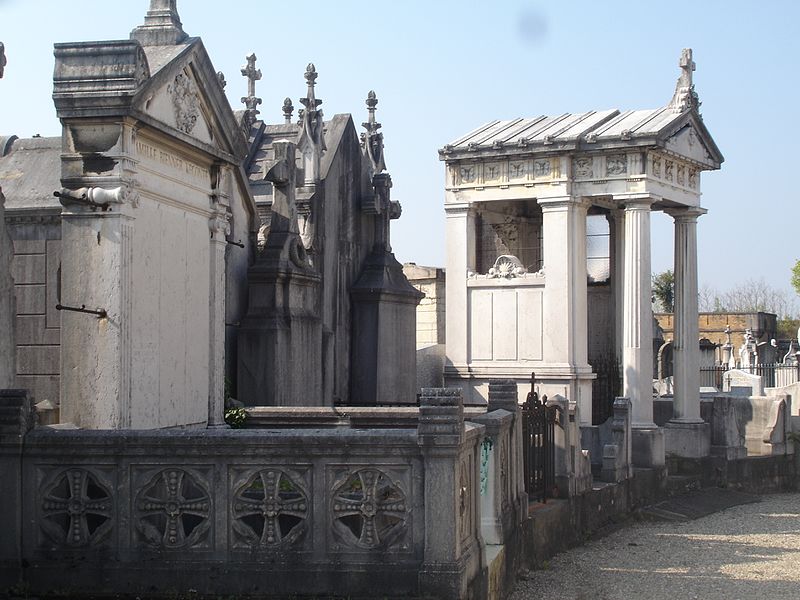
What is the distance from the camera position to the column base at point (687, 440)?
1969 cm

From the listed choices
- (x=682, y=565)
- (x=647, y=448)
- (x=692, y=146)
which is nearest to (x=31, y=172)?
(x=682, y=565)

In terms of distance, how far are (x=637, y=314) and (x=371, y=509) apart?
12.1 meters

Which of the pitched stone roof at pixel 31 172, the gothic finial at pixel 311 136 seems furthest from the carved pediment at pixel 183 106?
the gothic finial at pixel 311 136

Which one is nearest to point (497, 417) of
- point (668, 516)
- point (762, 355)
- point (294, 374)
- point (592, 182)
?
point (294, 374)

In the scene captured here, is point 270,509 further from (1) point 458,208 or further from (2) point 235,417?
(1) point 458,208

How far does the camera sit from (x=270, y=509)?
7121 millimetres

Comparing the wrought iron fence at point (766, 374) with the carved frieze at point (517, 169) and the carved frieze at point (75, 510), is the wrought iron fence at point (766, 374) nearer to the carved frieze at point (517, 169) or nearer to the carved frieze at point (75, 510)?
the carved frieze at point (517, 169)

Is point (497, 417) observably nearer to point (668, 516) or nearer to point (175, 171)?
point (175, 171)

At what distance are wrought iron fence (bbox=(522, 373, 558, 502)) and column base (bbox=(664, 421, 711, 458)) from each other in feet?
22.4

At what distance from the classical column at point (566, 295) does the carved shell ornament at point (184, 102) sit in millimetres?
8865

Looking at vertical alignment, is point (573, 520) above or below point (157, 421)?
below

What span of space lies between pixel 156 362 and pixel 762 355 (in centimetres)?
3409

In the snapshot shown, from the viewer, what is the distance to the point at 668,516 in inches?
643

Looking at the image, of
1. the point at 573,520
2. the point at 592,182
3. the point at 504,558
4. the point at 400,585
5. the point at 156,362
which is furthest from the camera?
the point at 592,182
